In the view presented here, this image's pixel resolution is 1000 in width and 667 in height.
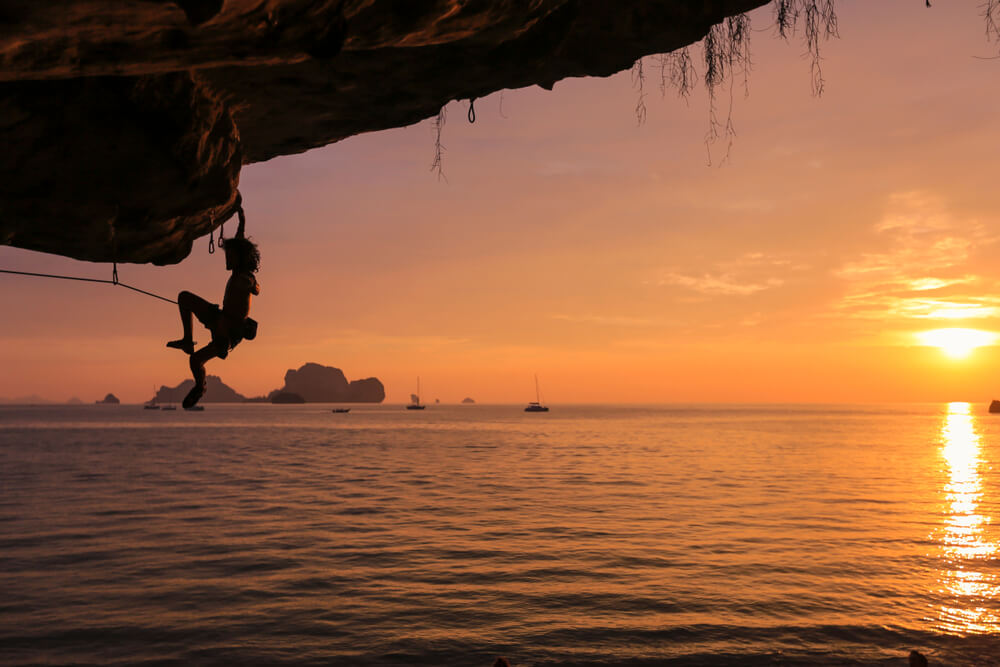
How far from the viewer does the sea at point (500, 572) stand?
44.0 ft

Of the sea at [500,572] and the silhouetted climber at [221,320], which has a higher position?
the silhouetted climber at [221,320]

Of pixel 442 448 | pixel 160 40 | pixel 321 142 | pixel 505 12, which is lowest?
pixel 442 448

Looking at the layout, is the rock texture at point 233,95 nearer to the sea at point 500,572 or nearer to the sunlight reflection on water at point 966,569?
the sea at point 500,572

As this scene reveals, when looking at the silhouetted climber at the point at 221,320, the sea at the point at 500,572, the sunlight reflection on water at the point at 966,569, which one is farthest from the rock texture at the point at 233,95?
the sunlight reflection on water at the point at 966,569

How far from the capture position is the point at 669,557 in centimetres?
2119

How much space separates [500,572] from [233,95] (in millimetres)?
15809

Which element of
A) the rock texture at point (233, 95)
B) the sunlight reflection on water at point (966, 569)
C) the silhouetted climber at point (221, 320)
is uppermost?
the rock texture at point (233, 95)

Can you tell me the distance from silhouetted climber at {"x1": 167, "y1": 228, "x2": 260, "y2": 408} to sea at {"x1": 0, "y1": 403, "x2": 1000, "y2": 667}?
821 cm

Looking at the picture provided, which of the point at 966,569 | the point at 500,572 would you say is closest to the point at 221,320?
the point at 500,572

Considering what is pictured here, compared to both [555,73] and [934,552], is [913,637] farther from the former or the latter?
[555,73]

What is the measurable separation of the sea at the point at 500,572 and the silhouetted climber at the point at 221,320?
8208 mm

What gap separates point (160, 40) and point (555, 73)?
189 inches

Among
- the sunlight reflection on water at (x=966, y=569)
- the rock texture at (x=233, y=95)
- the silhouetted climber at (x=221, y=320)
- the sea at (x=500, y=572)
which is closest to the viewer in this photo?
the rock texture at (x=233, y=95)

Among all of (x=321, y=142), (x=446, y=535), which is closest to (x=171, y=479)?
(x=446, y=535)
